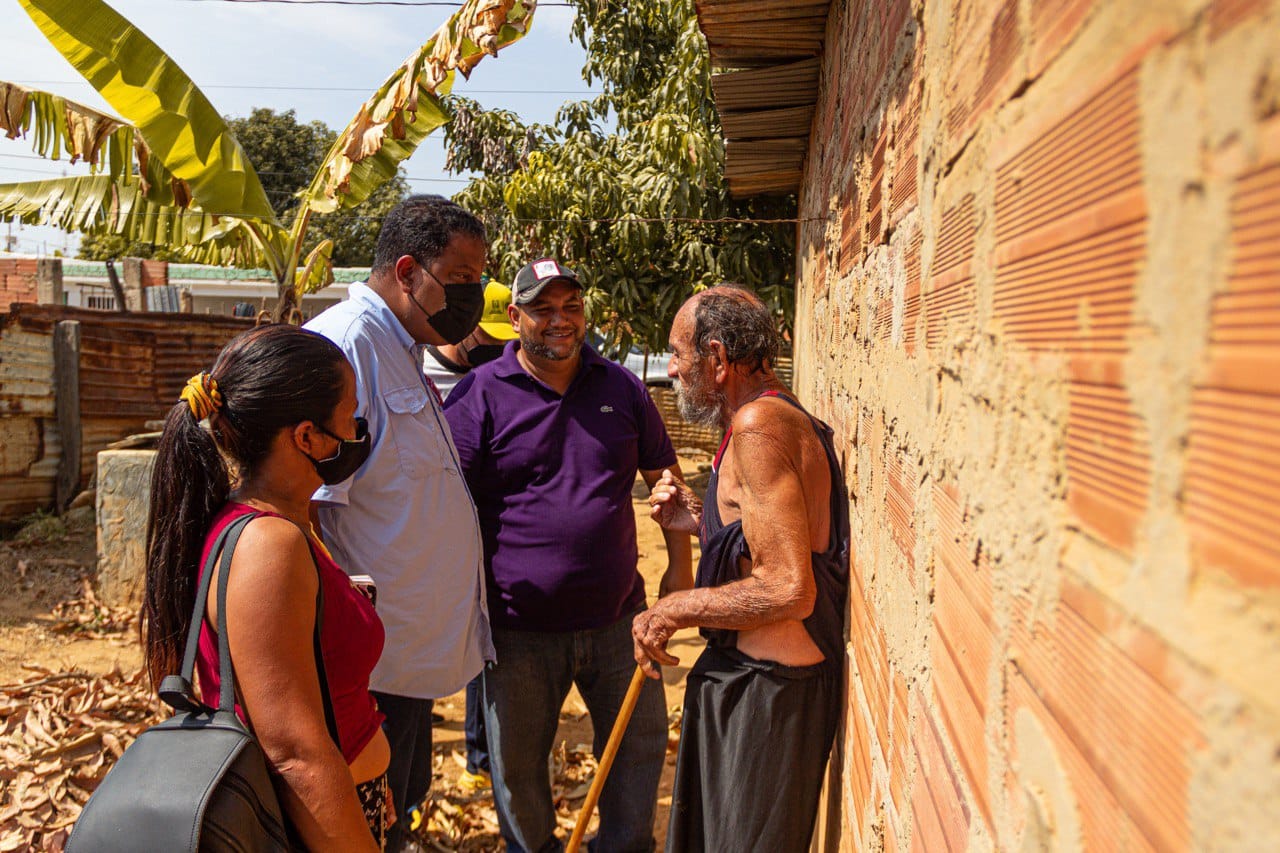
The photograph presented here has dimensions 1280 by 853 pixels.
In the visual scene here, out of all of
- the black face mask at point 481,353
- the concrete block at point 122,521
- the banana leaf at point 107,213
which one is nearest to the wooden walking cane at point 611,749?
the black face mask at point 481,353

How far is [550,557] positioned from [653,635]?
2.34 ft

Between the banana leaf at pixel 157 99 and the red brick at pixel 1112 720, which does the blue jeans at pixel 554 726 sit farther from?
the banana leaf at pixel 157 99

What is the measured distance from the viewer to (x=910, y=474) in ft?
4.83

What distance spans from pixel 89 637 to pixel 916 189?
277 inches

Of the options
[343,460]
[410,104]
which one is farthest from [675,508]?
[410,104]

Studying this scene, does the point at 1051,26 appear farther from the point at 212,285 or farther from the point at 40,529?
the point at 212,285

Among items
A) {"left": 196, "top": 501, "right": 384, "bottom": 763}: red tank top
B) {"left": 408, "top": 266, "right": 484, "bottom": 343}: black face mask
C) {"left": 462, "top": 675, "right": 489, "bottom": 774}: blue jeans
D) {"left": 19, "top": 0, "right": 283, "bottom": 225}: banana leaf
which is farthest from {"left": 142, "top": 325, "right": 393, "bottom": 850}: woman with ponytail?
{"left": 19, "top": 0, "right": 283, "bottom": 225}: banana leaf

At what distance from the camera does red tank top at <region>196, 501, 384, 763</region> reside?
1.77 metres

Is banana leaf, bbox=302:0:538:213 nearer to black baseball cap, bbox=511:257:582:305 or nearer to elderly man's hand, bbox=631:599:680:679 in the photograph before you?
black baseball cap, bbox=511:257:582:305

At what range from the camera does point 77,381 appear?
8.60 m

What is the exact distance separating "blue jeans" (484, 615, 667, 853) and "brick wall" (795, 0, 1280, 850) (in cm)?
196

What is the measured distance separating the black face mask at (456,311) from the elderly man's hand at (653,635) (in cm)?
115

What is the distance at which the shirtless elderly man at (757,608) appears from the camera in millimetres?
2154

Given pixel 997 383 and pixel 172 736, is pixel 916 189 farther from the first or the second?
pixel 172 736
